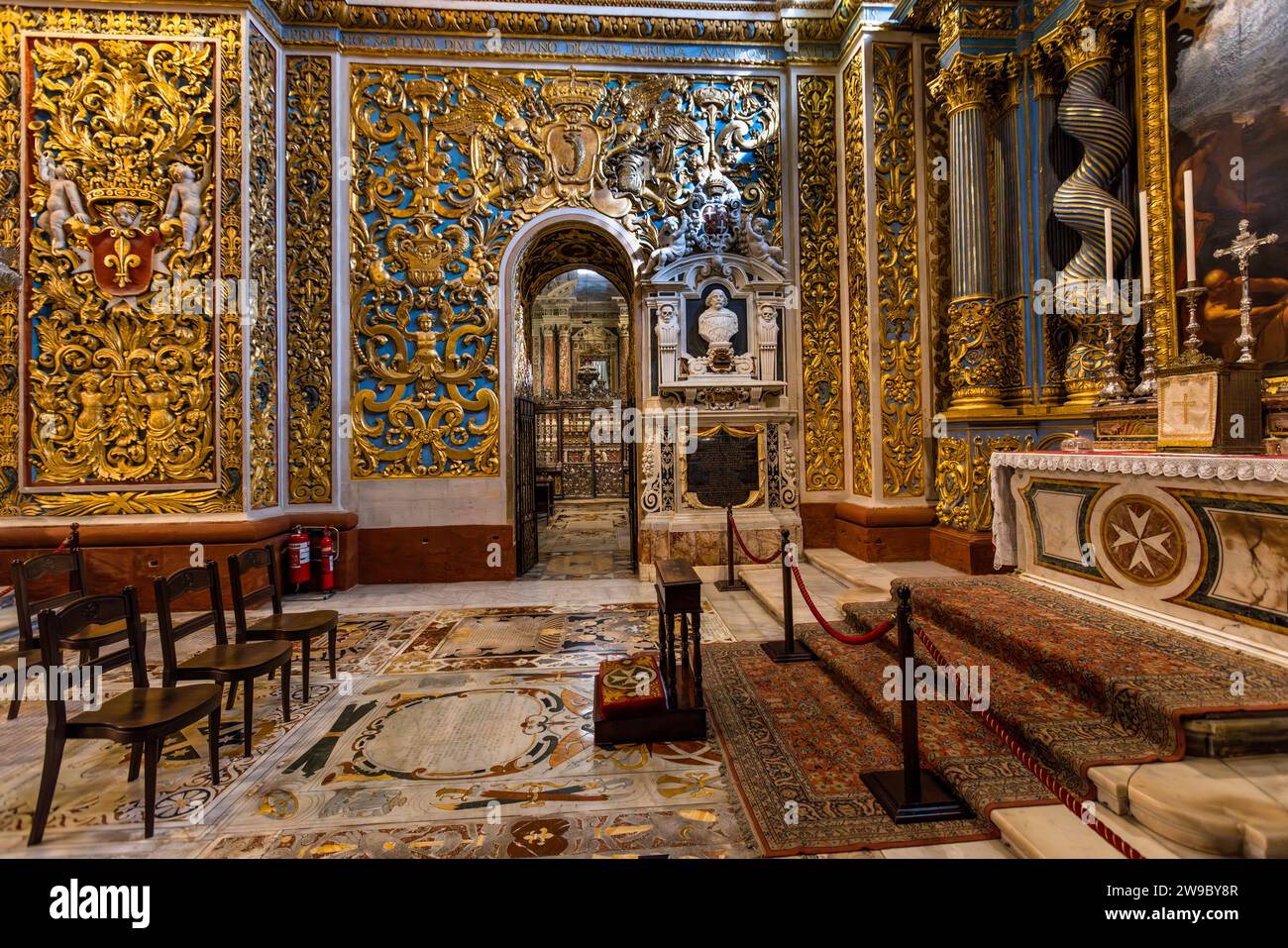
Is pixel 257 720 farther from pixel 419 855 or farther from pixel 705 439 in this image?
pixel 705 439

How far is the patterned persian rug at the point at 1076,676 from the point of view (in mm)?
2770

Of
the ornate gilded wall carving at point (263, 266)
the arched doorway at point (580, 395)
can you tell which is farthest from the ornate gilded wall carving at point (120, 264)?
the arched doorway at point (580, 395)

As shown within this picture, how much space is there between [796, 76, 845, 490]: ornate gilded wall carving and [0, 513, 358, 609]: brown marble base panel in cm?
665


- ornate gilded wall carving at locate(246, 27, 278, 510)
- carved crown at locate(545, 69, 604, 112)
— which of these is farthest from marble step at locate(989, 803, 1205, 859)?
carved crown at locate(545, 69, 604, 112)

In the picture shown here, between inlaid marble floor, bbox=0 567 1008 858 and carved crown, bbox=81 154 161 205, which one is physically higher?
carved crown, bbox=81 154 161 205

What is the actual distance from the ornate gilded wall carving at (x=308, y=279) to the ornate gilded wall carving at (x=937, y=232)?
24.2 feet

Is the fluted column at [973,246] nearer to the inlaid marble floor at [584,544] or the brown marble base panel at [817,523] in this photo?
the brown marble base panel at [817,523]

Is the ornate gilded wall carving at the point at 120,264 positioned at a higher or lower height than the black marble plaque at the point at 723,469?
higher

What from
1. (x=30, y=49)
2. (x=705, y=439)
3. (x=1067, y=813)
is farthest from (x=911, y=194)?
(x=30, y=49)

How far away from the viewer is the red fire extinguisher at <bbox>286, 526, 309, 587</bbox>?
7.15 metres

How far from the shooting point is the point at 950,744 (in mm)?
3193

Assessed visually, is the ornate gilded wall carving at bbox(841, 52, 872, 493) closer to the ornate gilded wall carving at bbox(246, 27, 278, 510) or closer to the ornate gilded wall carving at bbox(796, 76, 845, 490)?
the ornate gilded wall carving at bbox(796, 76, 845, 490)

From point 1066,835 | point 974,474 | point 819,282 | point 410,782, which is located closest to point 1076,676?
point 1066,835
